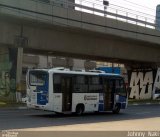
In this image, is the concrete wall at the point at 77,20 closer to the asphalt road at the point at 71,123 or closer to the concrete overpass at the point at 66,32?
the concrete overpass at the point at 66,32

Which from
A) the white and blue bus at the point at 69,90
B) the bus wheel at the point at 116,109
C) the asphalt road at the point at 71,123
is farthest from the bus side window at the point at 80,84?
the bus wheel at the point at 116,109

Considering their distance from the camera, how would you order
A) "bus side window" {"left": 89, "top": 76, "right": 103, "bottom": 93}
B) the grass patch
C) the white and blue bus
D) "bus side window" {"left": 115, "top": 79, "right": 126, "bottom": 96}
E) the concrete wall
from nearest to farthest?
the white and blue bus → "bus side window" {"left": 89, "top": 76, "right": 103, "bottom": 93} → "bus side window" {"left": 115, "top": 79, "right": 126, "bottom": 96} → the concrete wall → the grass patch

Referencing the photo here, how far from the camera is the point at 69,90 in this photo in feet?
88.5

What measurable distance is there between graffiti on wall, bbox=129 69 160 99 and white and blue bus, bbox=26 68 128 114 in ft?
107

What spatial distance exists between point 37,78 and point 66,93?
1.86 meters

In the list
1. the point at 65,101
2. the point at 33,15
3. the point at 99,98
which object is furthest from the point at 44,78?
the point at 33,15

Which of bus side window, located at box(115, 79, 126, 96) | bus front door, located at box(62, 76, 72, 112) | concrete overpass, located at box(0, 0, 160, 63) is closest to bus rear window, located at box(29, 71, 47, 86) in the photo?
bus front door, located at box(62, 76, 72, 112)

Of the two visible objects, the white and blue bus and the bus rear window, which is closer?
the white and blue bus

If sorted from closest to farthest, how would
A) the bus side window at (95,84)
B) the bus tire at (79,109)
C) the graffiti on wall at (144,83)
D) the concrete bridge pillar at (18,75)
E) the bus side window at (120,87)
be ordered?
the bus tire at (79,109)
the bus side window at (95,84)
the bus side window at (120,87)
the concrete bridge pillar at (18,75)
the graffiti on wall at (144,83)

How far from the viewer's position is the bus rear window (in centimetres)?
2627

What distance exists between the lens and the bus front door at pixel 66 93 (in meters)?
26.5

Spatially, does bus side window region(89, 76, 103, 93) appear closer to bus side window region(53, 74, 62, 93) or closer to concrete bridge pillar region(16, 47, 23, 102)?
bus side window region(53, 74, 62, 93)

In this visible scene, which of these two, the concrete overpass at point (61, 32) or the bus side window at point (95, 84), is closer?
the bus side window at point (95, 84)

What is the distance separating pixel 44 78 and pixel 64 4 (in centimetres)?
1253
